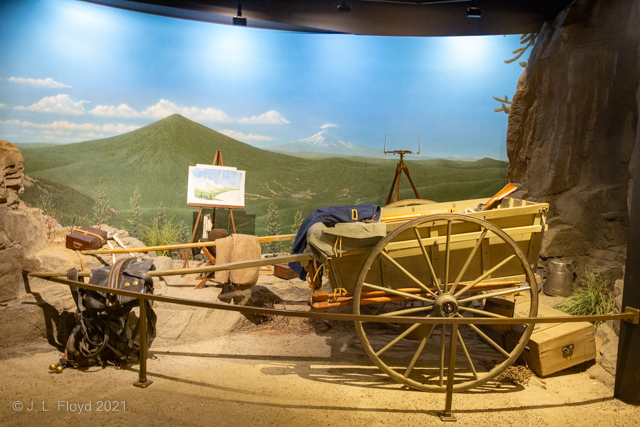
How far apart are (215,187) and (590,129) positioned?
521 cm

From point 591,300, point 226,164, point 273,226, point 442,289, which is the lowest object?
point 591,300

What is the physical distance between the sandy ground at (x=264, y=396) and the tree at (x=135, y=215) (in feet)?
14.3

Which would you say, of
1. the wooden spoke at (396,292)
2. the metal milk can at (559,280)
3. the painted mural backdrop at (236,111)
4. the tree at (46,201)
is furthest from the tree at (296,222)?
the wooden spoke at (396,292)

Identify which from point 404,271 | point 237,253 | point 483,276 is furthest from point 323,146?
point 483,276

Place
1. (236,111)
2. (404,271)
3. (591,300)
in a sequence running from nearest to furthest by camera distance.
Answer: (404,271), (591,300), (236,111)

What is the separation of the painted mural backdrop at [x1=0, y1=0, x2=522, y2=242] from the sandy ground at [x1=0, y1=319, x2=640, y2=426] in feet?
16.5

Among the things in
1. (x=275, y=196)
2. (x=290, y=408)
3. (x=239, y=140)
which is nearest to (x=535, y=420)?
(x=290, y=408)

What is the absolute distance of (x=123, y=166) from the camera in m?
8.49

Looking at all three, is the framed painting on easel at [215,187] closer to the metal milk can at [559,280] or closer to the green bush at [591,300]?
the metal milk can at [559,280]

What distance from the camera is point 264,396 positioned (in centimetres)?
321

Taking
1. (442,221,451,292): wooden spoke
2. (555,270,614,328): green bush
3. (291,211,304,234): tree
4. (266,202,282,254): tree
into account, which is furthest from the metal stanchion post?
(291,211,304,234): tree

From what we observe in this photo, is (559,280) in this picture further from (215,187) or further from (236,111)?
(236,111)

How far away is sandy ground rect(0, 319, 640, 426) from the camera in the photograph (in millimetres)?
2891

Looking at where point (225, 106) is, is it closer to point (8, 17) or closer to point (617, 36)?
point (8, 17)
